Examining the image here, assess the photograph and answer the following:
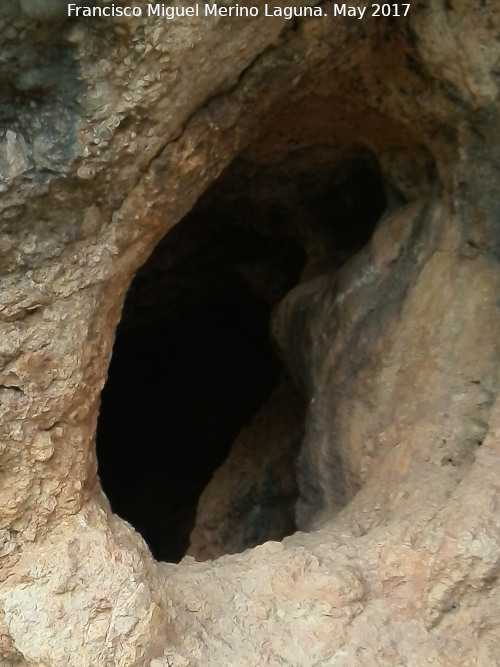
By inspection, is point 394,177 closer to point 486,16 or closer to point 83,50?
point 486,16

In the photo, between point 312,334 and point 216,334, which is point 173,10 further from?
point 216,334

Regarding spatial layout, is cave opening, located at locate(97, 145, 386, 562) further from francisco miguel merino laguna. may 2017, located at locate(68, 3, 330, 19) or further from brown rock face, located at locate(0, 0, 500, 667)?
francisco miguel merino laguna. may 2017, located at locate(68, 3, 330, 19)

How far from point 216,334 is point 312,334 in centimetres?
108

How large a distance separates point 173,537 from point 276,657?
1.49m

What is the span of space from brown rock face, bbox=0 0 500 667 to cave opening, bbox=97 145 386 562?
179mm

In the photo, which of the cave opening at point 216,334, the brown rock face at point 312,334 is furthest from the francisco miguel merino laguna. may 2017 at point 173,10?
the cave opening at point 216,334

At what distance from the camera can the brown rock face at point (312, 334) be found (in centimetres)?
73

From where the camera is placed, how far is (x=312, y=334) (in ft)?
4.42

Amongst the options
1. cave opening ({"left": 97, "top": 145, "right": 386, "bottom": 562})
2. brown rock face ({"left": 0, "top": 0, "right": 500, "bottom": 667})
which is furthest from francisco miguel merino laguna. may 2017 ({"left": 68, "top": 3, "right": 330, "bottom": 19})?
cave opening ({"left": 97, "top": 145, "right": 386, "bottom": 562})

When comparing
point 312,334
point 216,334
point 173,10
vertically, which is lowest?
point 216,334

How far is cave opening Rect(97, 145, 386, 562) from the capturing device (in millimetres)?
1502

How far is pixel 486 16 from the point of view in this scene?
0.88m

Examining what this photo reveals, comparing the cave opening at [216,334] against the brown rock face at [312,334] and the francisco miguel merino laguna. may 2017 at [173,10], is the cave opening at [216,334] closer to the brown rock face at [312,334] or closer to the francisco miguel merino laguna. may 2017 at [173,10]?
the brown rock face at [312,334]

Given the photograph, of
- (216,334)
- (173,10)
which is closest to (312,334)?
(173,10)
